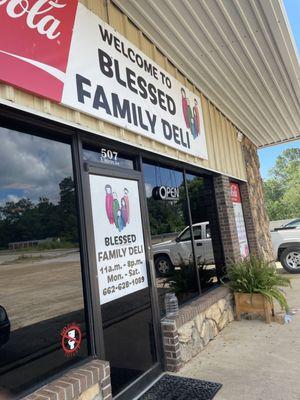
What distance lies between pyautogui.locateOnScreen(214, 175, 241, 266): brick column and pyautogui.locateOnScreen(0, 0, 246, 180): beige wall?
33cm

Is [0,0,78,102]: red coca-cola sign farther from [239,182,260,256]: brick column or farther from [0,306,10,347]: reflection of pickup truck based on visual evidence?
[239,182,260,256]: brick column

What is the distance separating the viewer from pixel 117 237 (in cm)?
380

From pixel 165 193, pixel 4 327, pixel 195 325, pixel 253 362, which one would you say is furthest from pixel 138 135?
pixel 253 362

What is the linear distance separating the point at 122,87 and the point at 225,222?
387 cm

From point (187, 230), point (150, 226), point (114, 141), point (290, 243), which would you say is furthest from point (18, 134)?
point (290, 243)

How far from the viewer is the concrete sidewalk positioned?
351cm

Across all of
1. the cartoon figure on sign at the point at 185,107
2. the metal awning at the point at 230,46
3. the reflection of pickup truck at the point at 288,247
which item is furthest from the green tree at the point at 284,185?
the cartoon figure on sign at the point at 185,107

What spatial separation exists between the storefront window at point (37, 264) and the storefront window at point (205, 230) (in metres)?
3.02

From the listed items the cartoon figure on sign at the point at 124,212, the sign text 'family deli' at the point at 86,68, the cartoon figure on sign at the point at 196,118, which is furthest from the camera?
the cartoon figure on sign at the point at 196,118

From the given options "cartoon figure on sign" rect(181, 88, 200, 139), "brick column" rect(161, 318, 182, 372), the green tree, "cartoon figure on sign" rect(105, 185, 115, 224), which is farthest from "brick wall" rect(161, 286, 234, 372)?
the green tree

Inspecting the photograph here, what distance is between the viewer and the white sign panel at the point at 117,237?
3523 millimetres

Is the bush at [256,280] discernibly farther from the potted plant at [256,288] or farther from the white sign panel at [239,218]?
the white sign panel at [239,218]

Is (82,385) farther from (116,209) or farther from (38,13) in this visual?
(38,13)

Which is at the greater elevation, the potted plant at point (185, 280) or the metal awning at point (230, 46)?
the metal awning at point (230, 46)
